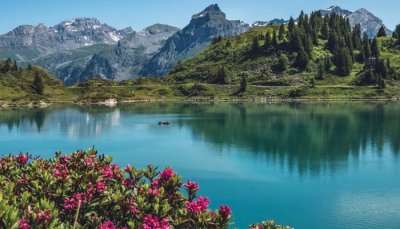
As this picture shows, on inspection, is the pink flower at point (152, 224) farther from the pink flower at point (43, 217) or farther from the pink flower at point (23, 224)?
the pink flower at point (23, 224)

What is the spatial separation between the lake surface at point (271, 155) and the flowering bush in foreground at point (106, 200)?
35.0 m

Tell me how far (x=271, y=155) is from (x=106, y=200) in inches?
3546

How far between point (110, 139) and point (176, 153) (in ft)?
122

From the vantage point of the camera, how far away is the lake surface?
61.4m

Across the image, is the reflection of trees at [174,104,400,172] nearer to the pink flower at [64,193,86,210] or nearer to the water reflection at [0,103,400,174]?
the water reflection at [0,103,400,174]

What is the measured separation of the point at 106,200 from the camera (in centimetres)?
1898

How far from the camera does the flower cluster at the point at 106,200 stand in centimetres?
1723

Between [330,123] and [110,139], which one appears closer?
[110,139]

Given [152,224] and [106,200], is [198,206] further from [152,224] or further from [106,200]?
[106,200]

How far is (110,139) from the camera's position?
5738 inches

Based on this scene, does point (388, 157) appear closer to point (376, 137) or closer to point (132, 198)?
point (376, 137)

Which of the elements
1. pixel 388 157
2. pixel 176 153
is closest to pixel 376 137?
pixel 388 157

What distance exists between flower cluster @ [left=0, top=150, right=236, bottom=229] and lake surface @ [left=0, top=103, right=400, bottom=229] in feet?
115

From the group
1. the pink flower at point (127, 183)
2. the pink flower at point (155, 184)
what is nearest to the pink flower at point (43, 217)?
the pink flower at point (155, 184)
